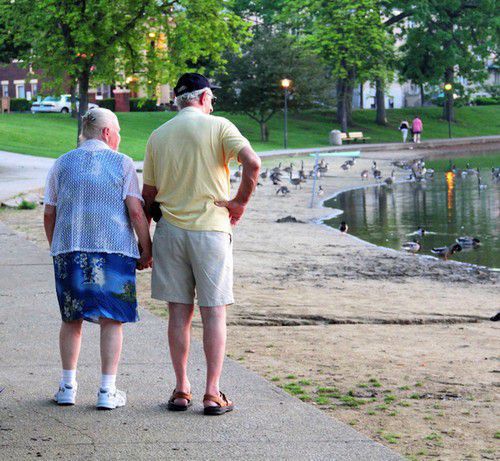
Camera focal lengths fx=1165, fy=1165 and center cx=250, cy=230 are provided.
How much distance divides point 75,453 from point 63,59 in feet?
78.7

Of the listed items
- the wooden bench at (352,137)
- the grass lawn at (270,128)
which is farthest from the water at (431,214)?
the wooden bench at (352,137)

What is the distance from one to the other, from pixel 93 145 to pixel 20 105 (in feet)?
226

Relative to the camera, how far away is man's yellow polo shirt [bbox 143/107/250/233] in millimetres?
6508

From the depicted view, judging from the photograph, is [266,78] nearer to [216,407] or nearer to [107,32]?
[107,32]

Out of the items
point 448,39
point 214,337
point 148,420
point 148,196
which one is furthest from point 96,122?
point 448,39

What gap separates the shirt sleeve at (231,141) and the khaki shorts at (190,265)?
47cm

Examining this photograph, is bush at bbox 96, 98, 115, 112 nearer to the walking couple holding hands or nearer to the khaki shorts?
the walking couple holding hands

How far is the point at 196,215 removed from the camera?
654 cm

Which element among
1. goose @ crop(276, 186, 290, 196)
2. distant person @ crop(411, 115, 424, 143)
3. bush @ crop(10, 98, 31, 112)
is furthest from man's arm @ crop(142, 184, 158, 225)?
bush @ crop(10, 98, 31, 112)

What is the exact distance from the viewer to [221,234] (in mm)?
6582

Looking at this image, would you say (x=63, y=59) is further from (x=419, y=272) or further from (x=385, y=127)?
(x=385, y=127)

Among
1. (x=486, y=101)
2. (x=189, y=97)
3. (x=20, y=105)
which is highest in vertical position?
(x=20, y=105)

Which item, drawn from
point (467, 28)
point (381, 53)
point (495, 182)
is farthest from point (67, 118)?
point (495, 182)

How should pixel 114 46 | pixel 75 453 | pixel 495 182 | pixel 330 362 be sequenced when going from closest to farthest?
pixel 75 453 < pixel 330 362 < pixel 114 46 < pixel 495 182
